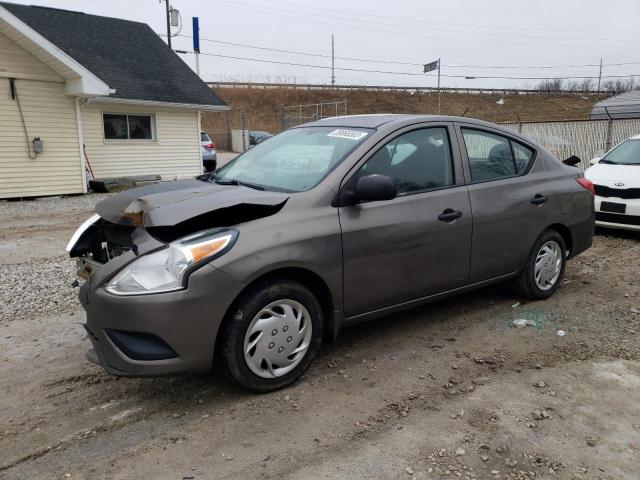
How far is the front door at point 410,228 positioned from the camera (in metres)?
3.56

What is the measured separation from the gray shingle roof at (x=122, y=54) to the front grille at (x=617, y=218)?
13.0m

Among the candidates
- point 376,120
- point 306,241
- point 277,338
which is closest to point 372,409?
point 277,338

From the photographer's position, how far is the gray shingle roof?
1584 centimetres

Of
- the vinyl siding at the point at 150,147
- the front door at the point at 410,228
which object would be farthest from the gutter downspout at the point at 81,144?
the front door at the point at 410,228

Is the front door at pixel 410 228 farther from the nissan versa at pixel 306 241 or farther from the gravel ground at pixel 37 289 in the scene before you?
the gravel ground at pixel 37 289

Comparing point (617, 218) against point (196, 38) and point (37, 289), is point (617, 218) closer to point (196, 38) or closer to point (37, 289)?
point (37, 289)

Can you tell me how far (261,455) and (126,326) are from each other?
1.01m

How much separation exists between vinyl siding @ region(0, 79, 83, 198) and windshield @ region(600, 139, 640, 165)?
42.5 ft

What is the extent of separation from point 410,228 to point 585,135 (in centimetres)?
1395

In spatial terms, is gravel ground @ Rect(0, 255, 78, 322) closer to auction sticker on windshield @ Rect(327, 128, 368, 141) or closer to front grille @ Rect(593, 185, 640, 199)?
auction sticker on windshield @ Rect(327, 128, 368, 141)

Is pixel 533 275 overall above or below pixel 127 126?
below

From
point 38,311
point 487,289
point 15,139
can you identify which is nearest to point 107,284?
point 38,311

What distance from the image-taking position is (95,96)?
46.1ft

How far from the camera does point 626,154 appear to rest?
29.1 ft
